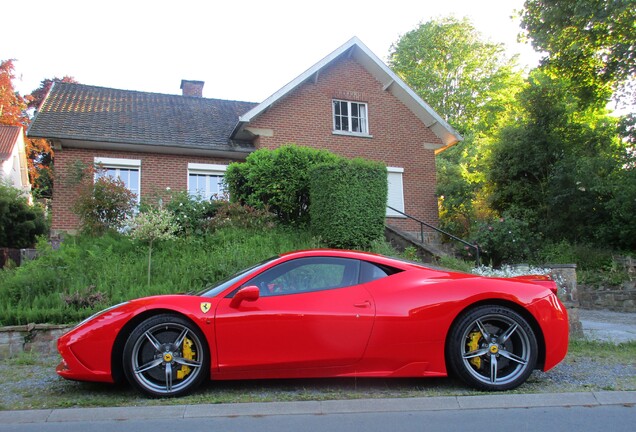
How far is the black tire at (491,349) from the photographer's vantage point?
4492 mm

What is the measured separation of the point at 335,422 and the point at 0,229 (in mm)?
18025

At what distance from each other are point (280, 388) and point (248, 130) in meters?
12.3

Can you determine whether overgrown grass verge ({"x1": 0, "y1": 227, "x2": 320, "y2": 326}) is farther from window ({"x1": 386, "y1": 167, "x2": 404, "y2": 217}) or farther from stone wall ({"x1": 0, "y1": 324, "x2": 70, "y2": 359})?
window ({"x1": 386, "y1": 167, "x2": 404, "y2": 217})

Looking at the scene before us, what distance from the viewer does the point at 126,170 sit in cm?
1550

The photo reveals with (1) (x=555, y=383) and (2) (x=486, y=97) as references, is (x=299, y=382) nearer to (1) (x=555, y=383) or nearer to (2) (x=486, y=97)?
(1) (x=555, y=383)

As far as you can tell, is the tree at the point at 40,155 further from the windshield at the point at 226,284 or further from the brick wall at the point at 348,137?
the windshield at the point at 226,284

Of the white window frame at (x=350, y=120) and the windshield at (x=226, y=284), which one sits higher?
the white window frame at (x=350, y=120)

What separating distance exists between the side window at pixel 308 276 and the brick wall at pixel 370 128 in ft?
39.1

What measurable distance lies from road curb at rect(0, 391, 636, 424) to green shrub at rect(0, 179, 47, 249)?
16563 millimetres

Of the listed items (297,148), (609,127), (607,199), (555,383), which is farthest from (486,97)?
(555,383)

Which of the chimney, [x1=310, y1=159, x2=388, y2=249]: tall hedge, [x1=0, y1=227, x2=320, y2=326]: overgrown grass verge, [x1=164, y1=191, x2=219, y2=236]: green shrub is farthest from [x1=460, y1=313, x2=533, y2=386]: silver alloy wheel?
the chimney

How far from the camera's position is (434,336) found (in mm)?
4469

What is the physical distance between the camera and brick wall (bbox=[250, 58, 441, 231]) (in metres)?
16.7

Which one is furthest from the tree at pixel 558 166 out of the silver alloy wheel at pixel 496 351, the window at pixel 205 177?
the silver alloy wheel at pixel 496 351
